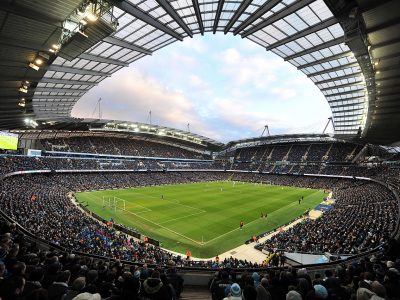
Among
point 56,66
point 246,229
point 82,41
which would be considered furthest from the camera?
point 246,229

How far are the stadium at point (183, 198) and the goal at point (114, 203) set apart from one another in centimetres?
48

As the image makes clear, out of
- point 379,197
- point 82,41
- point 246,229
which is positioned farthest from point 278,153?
point 82,41

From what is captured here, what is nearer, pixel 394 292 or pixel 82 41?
pixel 394 292

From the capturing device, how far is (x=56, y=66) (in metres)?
22.1

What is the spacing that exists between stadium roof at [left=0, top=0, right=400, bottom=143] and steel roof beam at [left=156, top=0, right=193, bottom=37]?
0.31ft

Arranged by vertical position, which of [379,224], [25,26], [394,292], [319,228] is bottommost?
[319,228]

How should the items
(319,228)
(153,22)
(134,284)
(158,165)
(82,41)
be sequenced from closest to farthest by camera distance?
(134,284)
(82,41)
(153,22)
(319,228)
(158,165)

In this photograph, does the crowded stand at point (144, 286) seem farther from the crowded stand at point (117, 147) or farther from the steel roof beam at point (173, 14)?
the crowded stand at point (117, 147)

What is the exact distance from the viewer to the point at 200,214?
122 ft

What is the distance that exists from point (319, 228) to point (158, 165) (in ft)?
212

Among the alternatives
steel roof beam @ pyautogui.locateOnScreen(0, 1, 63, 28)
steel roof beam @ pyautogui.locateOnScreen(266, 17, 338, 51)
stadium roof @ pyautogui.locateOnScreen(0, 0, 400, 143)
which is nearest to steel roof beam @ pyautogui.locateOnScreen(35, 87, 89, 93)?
stadium roof @ pyautogui.locateOnScreen(0, 0, 400, 143)

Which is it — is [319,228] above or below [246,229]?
above

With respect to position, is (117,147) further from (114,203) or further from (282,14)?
(282,14)

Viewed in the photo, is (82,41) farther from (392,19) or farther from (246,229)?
(246,229)
